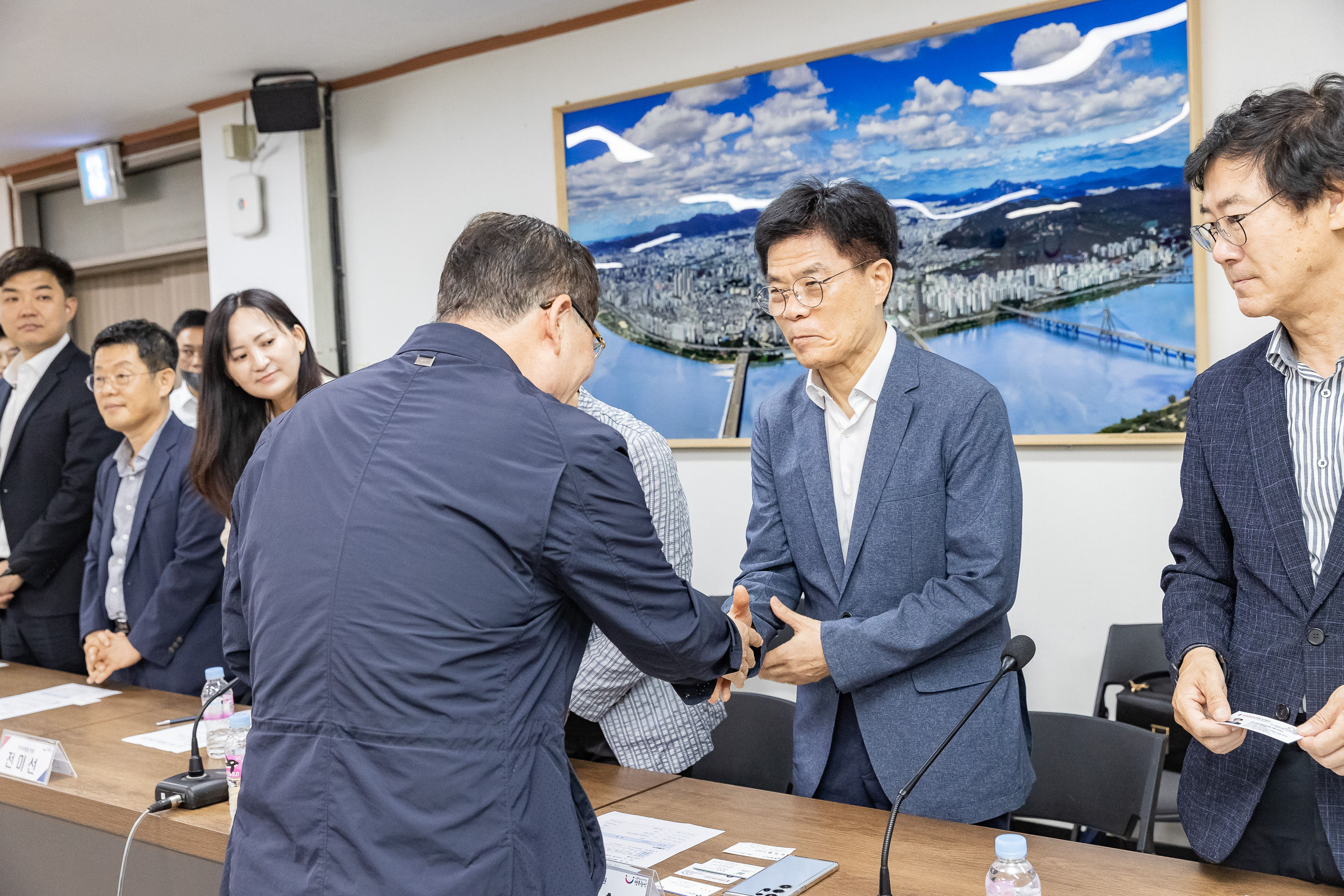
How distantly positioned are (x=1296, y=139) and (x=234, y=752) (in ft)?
6.68

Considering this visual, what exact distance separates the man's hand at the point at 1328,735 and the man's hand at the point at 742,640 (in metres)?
0.73

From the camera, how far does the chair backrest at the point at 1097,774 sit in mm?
1975

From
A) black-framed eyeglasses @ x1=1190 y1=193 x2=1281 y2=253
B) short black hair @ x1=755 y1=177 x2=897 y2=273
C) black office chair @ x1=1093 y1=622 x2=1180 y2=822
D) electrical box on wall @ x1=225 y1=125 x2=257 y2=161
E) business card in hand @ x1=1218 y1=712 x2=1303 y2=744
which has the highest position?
electrical box on wall @ x1=225 y1=125 x2=257 y2=161

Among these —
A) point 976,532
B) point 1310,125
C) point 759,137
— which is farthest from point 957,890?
point 759,137

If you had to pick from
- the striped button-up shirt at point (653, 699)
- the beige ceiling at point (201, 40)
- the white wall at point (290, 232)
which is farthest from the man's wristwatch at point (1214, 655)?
the white wall at point (290, 232)

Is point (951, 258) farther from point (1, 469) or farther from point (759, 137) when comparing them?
point (1, 469)

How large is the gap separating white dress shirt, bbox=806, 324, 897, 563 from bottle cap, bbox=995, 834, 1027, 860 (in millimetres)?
692

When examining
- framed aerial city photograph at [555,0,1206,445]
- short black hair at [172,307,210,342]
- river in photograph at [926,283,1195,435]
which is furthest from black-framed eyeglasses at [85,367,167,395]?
river in photograph at [926,283,1195,435]

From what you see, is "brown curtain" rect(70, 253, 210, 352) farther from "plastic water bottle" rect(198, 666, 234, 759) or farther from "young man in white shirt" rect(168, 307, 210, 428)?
"plastic water bottle" rect(198, 666, 234, 759)

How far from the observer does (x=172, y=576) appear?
2.95 metres

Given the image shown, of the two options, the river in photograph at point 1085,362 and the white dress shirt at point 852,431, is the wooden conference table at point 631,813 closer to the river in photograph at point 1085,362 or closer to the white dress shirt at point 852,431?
the white dress shirt at point 852,431

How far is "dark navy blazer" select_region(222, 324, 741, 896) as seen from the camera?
3.67 feet

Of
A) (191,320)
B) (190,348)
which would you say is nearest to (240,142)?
(191,320)

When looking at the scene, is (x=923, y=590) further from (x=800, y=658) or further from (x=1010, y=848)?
(x=1010, y=848)
